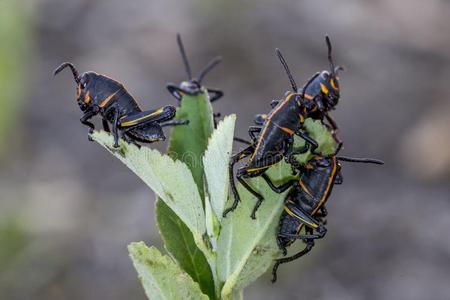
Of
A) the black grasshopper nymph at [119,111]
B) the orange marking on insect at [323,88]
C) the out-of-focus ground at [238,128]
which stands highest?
→ the black grasshopper nymph at [119,111]

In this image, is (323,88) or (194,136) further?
(323,88)

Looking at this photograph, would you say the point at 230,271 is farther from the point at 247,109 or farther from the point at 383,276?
the point at 247,109

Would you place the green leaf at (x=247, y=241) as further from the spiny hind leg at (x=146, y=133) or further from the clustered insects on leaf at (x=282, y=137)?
the spiny hind leg at (x=146, y=133)

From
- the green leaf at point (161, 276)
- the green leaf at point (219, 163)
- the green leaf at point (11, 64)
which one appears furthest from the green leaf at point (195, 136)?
the green leaf at point (11, 64)

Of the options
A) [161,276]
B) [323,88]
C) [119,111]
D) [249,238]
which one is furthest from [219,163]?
[323,88]

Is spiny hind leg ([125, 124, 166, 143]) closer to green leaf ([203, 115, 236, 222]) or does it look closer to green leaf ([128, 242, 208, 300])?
green leaf ([203, 115, 236, 222])

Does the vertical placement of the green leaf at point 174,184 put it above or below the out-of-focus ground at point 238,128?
above

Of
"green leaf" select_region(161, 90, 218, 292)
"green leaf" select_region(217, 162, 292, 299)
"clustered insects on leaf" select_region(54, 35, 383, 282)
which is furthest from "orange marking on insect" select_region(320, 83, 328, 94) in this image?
"green leaf" select_region(217, 162, 292, 299)

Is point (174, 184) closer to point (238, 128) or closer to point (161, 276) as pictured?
point (161, 276)
